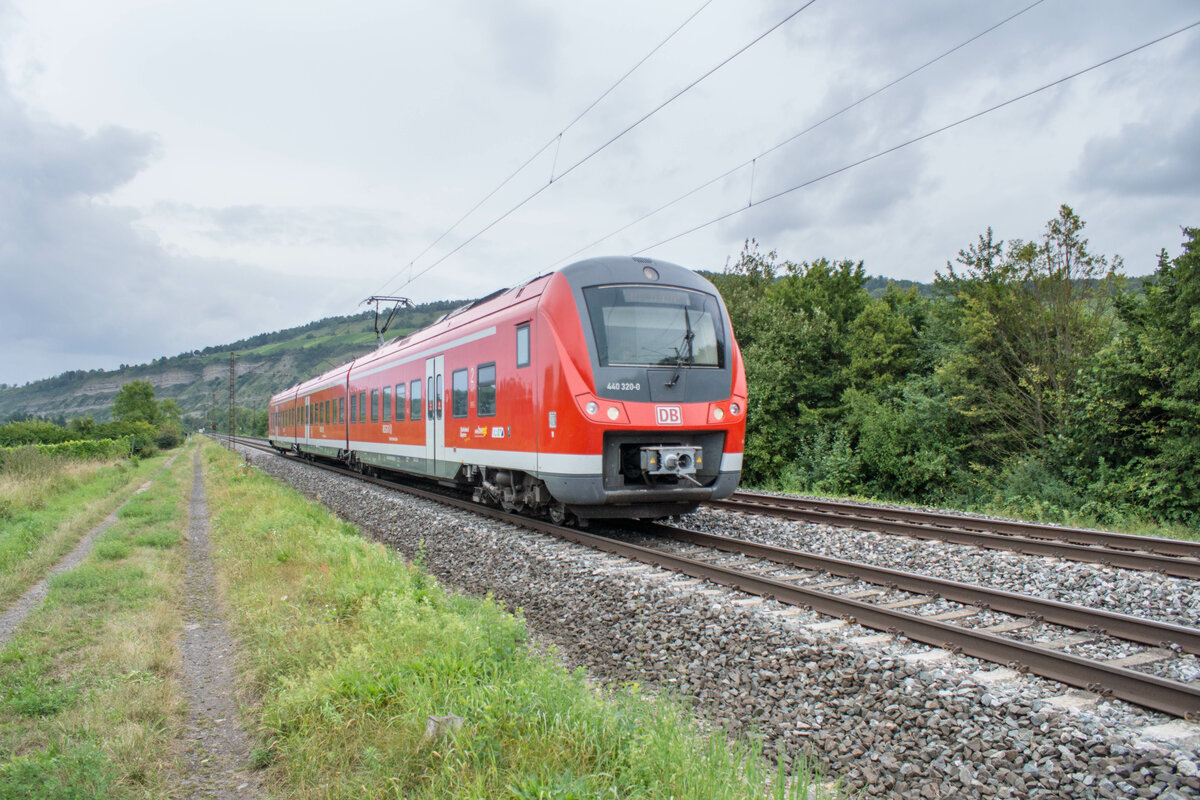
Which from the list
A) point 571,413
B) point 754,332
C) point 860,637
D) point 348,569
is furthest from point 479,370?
point 754,332

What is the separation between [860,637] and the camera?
190 inches

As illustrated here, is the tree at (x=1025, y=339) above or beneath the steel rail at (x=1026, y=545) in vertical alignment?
above

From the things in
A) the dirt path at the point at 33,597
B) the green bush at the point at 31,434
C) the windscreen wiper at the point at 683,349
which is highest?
the windscreen wiper at the point at 683,349

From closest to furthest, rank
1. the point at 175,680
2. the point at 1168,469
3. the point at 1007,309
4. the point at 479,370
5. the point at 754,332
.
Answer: the point at 175,680 < the point at 479,370 < the point at 1168,469 < the point at 1007,309 < the point at 754,332

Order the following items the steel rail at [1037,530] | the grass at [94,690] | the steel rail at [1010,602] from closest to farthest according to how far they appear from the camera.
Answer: the grass at [94,690] → the steel rail at [1010,602] → the steel rail at [1037,530]

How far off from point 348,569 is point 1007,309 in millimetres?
16630

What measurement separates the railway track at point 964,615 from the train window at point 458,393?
15.1 feet

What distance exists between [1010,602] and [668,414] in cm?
428

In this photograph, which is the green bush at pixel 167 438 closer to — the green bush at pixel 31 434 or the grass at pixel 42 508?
the green bush at pixel 31 434

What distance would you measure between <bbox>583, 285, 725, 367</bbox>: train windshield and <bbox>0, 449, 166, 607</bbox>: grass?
7662 millimetres

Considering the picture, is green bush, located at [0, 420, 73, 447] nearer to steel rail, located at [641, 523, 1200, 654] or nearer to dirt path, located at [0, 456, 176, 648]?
dirt path, located at [0, 456, 176, 648]

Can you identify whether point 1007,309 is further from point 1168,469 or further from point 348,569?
point 348,569

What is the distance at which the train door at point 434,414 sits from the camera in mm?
13195

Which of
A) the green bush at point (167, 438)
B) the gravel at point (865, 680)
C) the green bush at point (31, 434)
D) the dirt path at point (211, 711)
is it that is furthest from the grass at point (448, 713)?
the green bush at point (167, 438)
